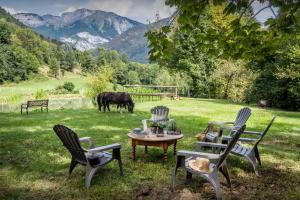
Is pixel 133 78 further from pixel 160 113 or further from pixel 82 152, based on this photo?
pixel 82 152

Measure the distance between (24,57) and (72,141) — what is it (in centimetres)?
7592

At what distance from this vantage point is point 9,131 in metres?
11.0

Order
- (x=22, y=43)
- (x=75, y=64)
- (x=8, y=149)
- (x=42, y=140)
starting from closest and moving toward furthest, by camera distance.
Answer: (x=8, y=149) < (x=42, y=140) < (x=22, y=43) < (x=75, y=64)

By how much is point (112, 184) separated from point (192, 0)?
3460 millimetres

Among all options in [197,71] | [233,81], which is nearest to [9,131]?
[233,81]

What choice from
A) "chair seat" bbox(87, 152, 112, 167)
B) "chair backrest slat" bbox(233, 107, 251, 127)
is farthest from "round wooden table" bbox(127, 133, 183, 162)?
"chair backrest slat" bbox(233, 107, 251, 127)

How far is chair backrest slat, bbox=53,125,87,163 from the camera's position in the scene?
513cm

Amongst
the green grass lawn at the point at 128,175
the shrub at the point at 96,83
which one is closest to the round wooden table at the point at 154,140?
the green grass lawn at the point at 128,175

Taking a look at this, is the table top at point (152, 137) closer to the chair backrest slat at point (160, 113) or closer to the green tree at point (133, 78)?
the chair backrest slat at point (160, 113)

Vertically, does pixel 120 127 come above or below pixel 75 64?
below

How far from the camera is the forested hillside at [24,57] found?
6850cm

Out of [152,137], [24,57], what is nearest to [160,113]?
[152,137]

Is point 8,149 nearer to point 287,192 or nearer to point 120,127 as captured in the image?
point 120,127

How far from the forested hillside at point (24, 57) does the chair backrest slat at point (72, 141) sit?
6727 centimetres
